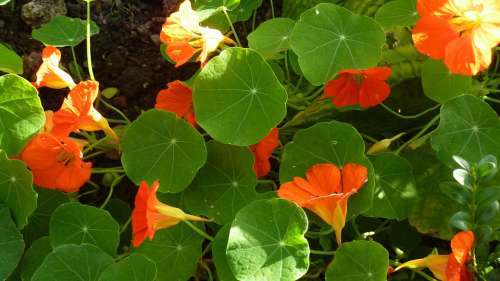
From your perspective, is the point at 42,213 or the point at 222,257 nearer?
the point at 222,257

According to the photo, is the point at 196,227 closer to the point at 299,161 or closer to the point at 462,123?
the point at 299,161

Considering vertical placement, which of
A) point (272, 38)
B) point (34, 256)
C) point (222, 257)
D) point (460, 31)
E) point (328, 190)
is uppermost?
point (460, 31)

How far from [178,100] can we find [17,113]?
1.10ft

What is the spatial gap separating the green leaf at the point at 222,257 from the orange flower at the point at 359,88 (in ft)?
1.23

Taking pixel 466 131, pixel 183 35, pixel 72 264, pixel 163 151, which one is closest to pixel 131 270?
pixel 72 264

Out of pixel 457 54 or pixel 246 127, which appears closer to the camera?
pixel 457 54

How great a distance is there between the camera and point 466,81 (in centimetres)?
141

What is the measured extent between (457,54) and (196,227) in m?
0.61

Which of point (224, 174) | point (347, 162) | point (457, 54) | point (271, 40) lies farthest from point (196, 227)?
point (457, 54)

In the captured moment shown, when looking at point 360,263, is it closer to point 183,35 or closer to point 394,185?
point 394,185

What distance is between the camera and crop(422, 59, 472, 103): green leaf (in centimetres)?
140

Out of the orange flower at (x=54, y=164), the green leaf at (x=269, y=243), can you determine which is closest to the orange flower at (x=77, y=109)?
the orange flower at (x=54, y=164)

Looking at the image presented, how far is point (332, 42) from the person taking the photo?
1.40 meters

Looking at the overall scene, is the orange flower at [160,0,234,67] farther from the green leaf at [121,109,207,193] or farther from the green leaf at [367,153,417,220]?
the green leaf at [367,153,417,220]
